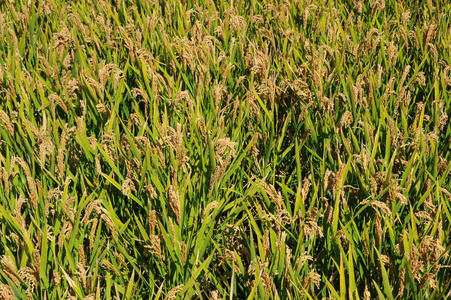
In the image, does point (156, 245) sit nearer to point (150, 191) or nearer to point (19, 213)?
point (150, 191)

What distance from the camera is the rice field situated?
1503mm

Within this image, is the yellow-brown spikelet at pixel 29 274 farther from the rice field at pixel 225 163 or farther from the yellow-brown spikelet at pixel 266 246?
the yellow-brown spikelet at pixel 266 246

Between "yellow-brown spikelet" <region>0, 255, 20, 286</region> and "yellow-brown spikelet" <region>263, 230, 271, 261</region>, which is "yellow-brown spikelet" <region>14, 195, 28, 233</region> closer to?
"yellow-brown spikelet" <region>0, 255, 20, 286</region>

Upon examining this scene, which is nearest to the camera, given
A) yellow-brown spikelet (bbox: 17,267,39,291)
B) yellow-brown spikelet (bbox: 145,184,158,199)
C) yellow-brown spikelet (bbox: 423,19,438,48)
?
yellow-brown spikelet (bbox: 17,267,39,291)

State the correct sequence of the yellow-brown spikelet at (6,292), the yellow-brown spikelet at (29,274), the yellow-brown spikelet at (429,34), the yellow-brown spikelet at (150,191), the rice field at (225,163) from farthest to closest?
the yellow-brown spikelet at (429,34), the yellow-brown spikelet at (150,191), the rice field at (225,163), the yellow-brown spikelet at (29,274), the yellow-brown spikelet at (6,292)

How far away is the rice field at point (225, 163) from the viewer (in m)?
1.50

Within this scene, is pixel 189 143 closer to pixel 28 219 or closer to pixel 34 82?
pixel 28 219

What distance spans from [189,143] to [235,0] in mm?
1459

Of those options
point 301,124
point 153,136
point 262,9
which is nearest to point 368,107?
point 301,124

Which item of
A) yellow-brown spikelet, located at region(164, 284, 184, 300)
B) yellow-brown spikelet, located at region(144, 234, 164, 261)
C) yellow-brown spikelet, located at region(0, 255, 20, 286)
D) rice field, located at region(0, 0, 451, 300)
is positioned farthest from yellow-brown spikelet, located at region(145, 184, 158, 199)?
yellow-brown spikelet, located at region(0, 255, 20, 286)

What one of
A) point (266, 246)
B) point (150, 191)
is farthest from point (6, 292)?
point (266, 246)

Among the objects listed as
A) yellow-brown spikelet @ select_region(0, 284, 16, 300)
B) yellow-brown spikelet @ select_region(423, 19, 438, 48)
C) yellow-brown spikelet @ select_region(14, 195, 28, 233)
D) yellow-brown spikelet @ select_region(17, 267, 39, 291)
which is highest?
yellow-brown spikelet @ select_region(423, 19, 438, 48)

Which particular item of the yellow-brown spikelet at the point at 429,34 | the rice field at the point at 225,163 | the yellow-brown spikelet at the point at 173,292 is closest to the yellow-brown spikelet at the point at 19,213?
the rice field at the point at 225,163

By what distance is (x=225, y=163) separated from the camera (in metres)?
1.66
